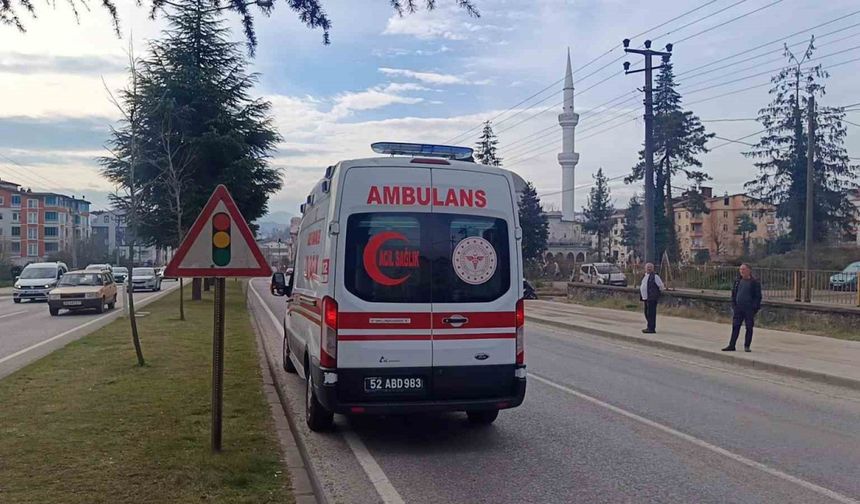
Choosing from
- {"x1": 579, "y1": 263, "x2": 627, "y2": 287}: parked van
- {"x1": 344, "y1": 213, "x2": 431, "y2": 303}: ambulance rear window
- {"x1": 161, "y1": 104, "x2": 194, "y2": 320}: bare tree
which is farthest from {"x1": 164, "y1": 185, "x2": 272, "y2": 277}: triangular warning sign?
{"x1": 579, "y1": 263, "x2": 627, "y2": 287}: parked van

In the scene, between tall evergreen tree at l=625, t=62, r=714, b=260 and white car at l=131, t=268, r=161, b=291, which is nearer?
white car at l=131, t=268, r=161, b=291

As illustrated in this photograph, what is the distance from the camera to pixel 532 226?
78250 millimetres

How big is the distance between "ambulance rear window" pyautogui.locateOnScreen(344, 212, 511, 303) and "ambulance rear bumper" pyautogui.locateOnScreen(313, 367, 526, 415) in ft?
2.79

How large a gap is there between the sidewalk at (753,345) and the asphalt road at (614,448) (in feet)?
4.83

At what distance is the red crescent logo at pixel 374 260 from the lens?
7.28 m

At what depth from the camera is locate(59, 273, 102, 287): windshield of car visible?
90.1ft

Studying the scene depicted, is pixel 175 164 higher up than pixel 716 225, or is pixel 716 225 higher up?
pixel 716 225

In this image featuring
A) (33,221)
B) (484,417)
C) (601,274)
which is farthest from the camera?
(33,221)

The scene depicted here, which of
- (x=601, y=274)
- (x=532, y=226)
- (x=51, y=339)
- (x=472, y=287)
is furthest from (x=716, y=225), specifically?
(x=472, y=287)

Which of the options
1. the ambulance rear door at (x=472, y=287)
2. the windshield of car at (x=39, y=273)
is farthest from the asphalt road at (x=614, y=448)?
the windshield of car at (x=39, y=273)

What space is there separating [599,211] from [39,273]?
70.7 m

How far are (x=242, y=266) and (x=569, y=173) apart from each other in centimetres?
10485

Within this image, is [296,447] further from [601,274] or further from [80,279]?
[601,274]

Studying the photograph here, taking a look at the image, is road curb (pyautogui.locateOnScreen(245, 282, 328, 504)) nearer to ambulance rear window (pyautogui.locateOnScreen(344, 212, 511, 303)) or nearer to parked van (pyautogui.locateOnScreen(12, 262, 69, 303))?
ambulance rear window (pyautogui.locateOnScreen(344, 212, 511, 303))
